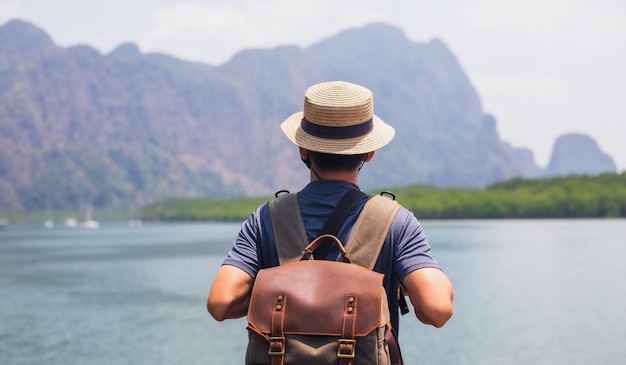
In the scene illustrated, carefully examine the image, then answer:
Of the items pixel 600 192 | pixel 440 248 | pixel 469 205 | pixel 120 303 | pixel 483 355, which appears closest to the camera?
pixel 483 355

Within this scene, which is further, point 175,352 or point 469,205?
point 469,205

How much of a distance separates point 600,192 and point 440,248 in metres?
44.1

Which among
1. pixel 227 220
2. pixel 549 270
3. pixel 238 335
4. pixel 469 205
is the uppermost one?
pixel 238 335

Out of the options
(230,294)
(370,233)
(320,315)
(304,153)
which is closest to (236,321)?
(304,153)

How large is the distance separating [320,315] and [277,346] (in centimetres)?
17

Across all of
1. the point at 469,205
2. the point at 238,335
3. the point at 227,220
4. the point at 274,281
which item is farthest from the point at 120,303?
the point at 227,220

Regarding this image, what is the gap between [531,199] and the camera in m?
107

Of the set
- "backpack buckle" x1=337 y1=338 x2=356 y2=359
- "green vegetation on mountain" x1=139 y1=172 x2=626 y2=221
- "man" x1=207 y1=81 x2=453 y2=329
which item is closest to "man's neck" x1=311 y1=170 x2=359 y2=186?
"man" x1=207 y1=81 x2=453 y2=329

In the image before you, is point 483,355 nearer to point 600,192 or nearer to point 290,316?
point 290,316

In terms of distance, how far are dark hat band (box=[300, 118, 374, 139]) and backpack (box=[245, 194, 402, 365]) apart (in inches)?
15.1

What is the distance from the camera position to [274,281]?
257cm

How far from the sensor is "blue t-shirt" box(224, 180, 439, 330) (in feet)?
8.61

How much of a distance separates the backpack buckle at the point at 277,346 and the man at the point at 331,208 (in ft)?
0.80

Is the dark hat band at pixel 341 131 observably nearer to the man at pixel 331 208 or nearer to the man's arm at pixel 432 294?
the man at pixel 331 208
